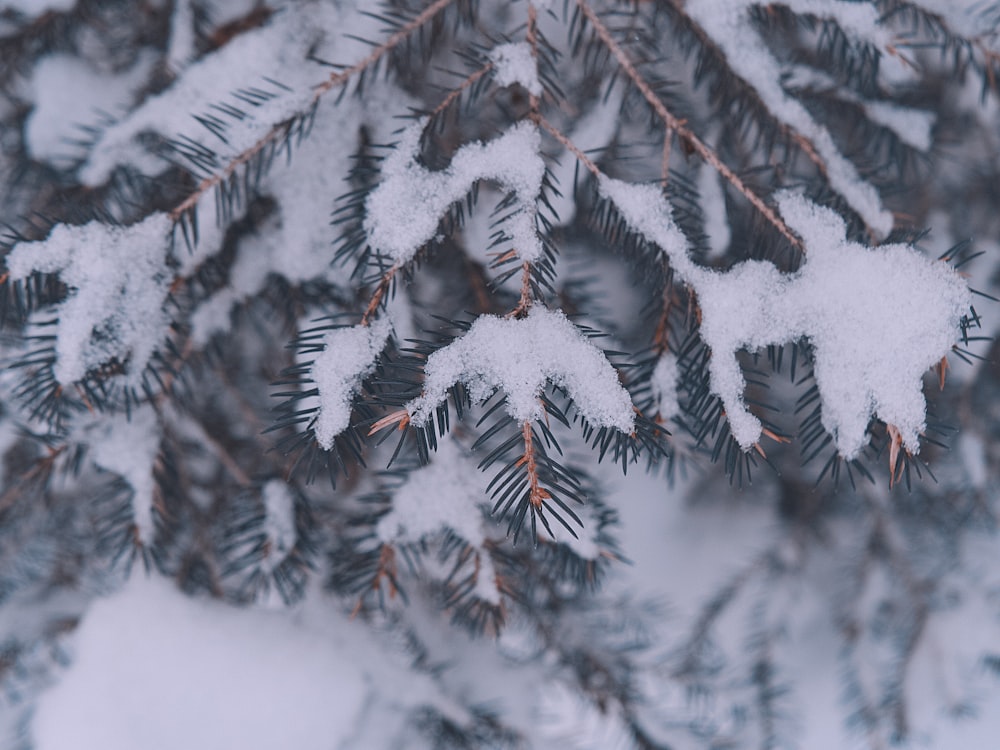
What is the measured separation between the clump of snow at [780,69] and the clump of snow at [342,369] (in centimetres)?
66

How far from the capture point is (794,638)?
2047 millimetres

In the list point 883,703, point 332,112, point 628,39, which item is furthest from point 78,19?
point 883,703

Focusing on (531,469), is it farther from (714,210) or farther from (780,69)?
(780,69)

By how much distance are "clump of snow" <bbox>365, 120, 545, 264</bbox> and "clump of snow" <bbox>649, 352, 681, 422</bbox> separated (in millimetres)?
250

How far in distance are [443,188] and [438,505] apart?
464 millimetres

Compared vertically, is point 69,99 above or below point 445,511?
above

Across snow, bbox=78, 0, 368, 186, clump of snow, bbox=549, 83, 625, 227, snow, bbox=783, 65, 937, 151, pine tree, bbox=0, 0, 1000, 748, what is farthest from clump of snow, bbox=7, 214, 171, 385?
snow, bbox=783, 65, 937, 151

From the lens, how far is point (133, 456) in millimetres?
1055

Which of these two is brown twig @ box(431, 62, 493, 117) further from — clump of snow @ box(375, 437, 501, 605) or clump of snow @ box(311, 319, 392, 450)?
clump of snow @ box(375, 437, 501, 605)

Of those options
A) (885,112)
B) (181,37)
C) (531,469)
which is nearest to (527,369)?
(531,469)

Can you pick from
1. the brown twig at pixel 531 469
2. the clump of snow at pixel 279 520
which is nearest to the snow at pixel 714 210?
the brown twig at pixel 531 469

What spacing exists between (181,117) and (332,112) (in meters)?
0.24

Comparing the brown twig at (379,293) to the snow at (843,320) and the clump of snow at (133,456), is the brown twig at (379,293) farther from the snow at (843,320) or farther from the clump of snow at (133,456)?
the clump of snow at (133,456)

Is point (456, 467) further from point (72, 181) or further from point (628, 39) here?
point (72, 181)
